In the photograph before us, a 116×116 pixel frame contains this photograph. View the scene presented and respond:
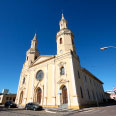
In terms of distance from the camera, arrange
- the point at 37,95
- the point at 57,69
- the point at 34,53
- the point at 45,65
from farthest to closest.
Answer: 1. the point at 34,53
2. the point at 45,65
3. the point at 37,95
4. the point at 57,69

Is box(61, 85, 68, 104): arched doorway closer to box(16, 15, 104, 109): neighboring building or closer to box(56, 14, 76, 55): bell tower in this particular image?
box(16, 15, 104, 109): neighboring building

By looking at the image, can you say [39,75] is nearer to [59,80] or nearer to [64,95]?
[59,80]

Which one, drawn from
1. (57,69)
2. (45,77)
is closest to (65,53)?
(57,69)

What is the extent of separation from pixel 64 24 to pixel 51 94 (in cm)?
2024

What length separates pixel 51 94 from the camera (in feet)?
63.7

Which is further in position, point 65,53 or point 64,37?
point 64,37

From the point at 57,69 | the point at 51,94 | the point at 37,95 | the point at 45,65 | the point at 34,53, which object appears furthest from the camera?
the point at 34,53

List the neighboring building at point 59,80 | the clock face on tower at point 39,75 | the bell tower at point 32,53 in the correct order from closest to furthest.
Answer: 1. the neighboring building at point 59,80
2. the clock face on tower at point 39,75
3. the bell tower at point 32,53

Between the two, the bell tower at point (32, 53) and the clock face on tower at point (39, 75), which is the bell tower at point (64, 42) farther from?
the bell tower at point (32, 53)

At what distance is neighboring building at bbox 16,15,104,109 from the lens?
1749cm

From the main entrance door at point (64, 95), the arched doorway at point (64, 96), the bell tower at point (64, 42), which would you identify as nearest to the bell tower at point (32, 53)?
the bell tower at point (64, 42)

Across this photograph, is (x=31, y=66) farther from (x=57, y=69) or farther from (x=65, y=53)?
(x=65, y=53)

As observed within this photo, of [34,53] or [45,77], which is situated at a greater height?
[34,53]

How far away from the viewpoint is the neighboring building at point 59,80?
1749 cm
